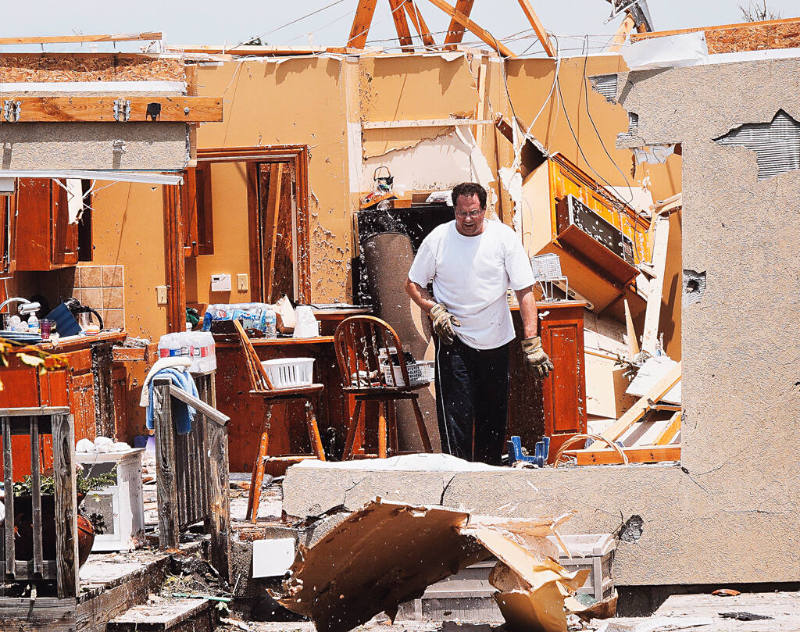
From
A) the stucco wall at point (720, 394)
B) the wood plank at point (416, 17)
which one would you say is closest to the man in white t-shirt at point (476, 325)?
the stucco wall at point (720, 394)

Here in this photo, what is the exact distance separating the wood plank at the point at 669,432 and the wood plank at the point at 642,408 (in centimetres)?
34

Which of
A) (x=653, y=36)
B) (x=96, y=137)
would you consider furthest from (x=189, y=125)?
(x=653, y=36)

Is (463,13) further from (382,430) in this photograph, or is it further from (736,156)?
(736,156)

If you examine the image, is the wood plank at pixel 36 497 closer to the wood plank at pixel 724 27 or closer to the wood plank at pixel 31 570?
the wood plank at pixel 31 570

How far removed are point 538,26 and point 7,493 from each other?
6.67 metres

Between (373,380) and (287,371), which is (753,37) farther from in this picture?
(287,371)

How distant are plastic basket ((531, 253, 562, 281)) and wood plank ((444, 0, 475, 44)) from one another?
2.38 metres

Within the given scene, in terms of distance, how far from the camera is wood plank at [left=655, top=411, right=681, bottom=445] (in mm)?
7137

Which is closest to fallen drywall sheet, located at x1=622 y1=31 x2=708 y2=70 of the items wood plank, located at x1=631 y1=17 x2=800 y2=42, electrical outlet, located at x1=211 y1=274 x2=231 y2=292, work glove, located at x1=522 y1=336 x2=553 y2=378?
wood plank, located at x1=631 y1=17 x2=800 y2=42

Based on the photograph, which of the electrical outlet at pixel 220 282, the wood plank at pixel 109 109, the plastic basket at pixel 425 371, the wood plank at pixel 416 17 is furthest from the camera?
the electrical outlet at pixel 220 282

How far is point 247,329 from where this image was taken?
28.5 feet

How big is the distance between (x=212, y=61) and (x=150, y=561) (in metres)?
4.80

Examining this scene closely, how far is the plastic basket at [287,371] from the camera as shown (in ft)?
23.5

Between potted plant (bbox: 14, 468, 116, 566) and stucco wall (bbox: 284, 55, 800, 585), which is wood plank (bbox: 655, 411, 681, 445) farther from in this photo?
potted plant (bbox: 14, 468, 116, 566)
